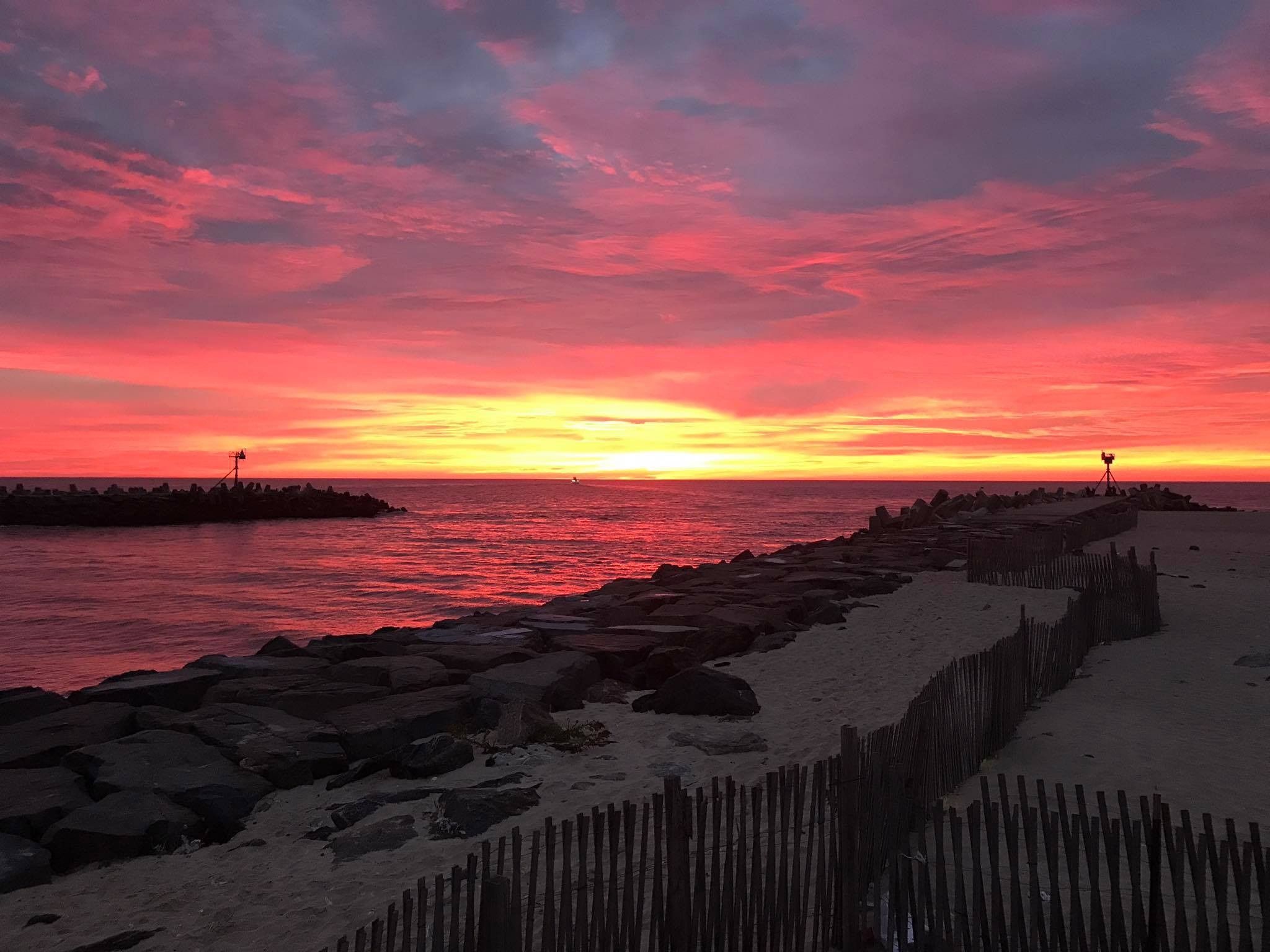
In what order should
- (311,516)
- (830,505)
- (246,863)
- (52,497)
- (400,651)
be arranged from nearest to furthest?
(246,863), (400,651), (52,497), (311,516), (830,505)

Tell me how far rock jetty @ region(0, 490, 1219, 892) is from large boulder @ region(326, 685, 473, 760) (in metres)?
0.02

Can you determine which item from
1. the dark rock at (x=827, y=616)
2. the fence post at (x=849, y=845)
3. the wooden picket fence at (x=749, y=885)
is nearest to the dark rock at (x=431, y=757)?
the wooden picket fence at (x=749, y=885)

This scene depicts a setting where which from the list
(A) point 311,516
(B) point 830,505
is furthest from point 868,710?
(B) point 830,505

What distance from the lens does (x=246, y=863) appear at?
6086 mm

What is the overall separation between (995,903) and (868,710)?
5.27m

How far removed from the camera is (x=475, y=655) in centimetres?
1149

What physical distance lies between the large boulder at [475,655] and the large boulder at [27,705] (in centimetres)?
424

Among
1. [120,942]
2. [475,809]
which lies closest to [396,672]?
[475,809]

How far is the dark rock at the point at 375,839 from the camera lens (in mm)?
6102

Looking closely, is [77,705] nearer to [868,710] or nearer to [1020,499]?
[868,710]

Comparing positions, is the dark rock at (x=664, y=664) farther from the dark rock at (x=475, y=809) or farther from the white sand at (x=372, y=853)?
the dark rock at (x=475, y=809)

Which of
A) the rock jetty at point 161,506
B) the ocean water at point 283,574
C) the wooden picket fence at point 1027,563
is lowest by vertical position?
the ocean water at point 283,574

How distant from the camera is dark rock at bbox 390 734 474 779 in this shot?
7.49 m

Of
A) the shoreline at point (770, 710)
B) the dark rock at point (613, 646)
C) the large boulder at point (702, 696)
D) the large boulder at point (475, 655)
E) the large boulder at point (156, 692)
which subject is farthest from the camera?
the dark rock at point (613, 646)
